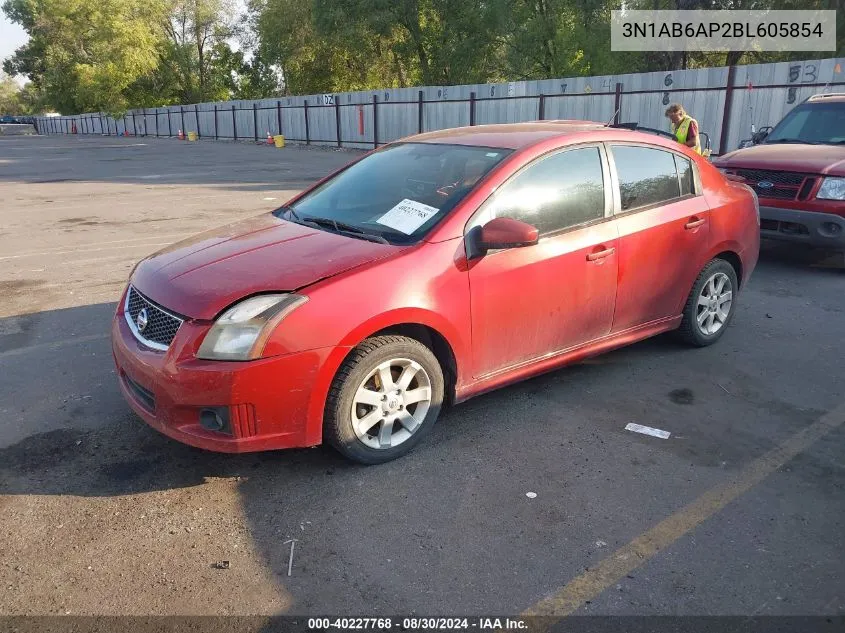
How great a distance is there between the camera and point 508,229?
353 centimetres

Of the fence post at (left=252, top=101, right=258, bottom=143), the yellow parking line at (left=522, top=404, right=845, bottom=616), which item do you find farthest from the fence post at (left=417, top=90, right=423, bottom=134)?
the yellow parking line at (left=522, top=404, right=845, bottom=616)

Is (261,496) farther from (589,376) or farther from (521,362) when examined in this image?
(589,376)

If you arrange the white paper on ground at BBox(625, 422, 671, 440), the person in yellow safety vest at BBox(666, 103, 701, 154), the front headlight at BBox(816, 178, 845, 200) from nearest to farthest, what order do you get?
1. the white paper on ground at BBox(625, 422, 671, 440)
2. the front headlight at BBox(816, 178, 845, 200)
3. the person in yellow safety vest at BBox(666, 103, 701, 154)

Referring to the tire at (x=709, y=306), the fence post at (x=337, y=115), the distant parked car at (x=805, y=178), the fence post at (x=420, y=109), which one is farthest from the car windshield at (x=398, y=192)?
the fence post at (x=337, y=115)

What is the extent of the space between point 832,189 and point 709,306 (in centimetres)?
312

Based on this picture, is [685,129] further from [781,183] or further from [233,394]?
[233,394]

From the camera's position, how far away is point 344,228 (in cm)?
390

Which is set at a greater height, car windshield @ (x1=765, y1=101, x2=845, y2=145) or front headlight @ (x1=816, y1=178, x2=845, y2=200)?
car windshield @ (x1=765, y1=101, x2=845, y2=145)

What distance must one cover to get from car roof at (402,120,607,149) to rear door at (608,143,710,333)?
36 cm

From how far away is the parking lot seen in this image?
264cm

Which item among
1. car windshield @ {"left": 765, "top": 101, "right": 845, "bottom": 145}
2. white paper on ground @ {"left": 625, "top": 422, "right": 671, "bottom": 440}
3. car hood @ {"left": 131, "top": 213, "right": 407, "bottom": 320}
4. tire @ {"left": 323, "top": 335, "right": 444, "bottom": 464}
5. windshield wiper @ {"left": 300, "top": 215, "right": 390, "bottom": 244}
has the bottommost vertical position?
white paper on ground @ {"left": 625, "top": 422, "right": 671, "bottom": 440}

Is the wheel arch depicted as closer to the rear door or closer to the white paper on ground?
the white paper on ground

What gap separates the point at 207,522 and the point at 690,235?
3527 millimetres

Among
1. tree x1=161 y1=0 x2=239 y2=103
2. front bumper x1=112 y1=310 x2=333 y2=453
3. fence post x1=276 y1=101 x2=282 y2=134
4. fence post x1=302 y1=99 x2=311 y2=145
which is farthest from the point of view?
tree x1=161 y1=0 x2=239 y2=103
